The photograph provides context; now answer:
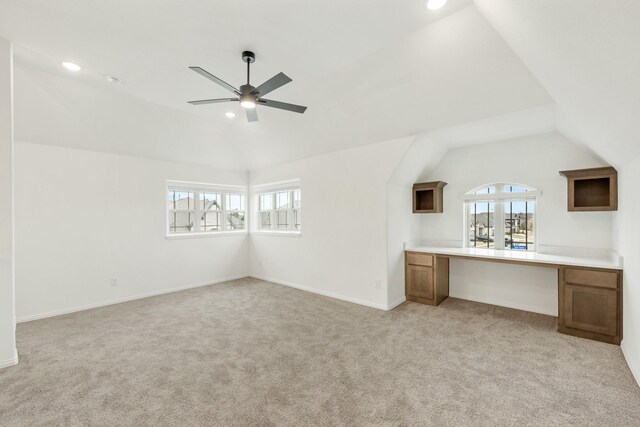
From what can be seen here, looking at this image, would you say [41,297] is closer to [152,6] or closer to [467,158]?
[152,6]

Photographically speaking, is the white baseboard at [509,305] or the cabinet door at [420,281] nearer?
the white baseboard at [509,305]

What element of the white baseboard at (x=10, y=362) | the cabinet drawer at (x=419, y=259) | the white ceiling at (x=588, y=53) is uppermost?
the white ceiling at (x=588, y=53)

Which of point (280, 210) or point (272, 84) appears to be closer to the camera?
point (272, 84)

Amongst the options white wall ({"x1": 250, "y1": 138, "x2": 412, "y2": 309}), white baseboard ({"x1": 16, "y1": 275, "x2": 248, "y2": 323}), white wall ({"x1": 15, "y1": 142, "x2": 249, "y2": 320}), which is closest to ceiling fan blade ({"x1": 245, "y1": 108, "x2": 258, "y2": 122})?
white wall ({"x1": 250, "y1": 138, "x2": 412, "y2": 309})

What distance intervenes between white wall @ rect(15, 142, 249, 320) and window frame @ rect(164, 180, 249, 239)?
0.12m

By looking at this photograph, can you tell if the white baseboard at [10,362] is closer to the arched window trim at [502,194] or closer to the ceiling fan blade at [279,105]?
the ceiling fan blade at [279,105]

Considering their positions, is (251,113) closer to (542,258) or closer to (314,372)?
(314,372)

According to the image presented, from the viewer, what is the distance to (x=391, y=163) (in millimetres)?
3914

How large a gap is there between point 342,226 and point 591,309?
3130mm

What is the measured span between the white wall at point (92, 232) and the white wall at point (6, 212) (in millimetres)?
1467

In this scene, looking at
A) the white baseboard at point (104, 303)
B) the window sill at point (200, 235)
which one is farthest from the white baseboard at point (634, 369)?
the window sill at point (200, 235)

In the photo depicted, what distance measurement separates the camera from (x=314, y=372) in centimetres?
239

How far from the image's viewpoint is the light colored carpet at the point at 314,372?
1.90 metres

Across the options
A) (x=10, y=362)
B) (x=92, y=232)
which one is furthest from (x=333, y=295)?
(x=92, y=232)
